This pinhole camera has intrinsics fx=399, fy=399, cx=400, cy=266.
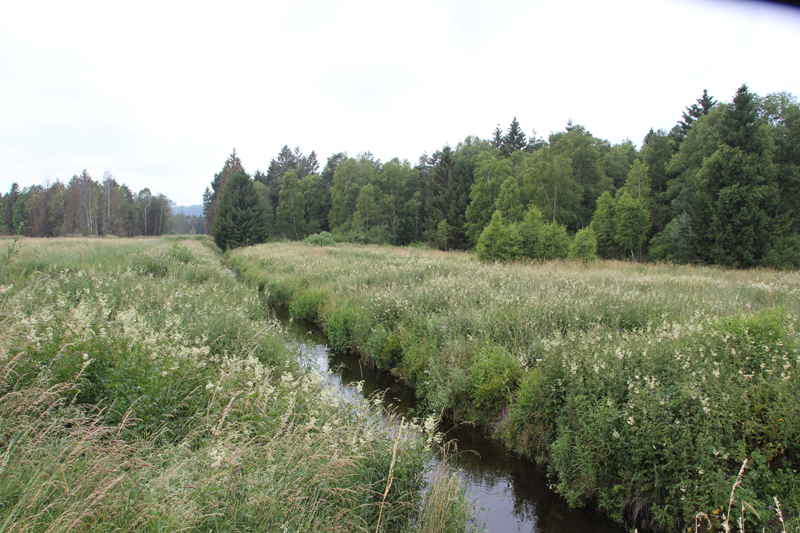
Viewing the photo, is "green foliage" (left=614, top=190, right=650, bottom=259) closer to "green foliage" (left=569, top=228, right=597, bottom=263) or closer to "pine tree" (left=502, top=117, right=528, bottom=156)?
"green foliage" (left=569, top=228, right=597, bottom=263)

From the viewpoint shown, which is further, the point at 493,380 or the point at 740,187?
the point at 740,187

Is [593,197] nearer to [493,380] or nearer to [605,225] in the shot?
[605,225]

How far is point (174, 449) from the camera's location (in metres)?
3.47

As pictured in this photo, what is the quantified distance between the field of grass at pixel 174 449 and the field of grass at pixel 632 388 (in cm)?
198

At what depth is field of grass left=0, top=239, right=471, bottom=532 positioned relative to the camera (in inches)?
104

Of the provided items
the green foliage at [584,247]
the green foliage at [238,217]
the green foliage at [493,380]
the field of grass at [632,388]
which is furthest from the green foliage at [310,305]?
the green foliage at [238,217]

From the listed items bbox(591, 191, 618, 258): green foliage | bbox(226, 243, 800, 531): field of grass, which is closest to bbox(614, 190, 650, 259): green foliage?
bbox(591, 191, 618, 258): green foliage

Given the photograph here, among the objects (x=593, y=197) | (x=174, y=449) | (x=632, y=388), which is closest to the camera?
(x=174, y=449)

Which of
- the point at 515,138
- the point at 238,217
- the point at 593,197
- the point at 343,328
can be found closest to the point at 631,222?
the point at 593,197

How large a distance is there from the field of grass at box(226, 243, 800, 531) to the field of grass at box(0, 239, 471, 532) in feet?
6.51

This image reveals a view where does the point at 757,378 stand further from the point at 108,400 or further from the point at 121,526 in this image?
the point at 108,400

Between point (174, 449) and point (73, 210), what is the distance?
81511mm

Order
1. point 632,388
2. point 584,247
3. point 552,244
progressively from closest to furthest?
point 632,388, point 584,247, point 552,244

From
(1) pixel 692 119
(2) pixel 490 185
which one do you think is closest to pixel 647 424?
(2) pixel 490 185
